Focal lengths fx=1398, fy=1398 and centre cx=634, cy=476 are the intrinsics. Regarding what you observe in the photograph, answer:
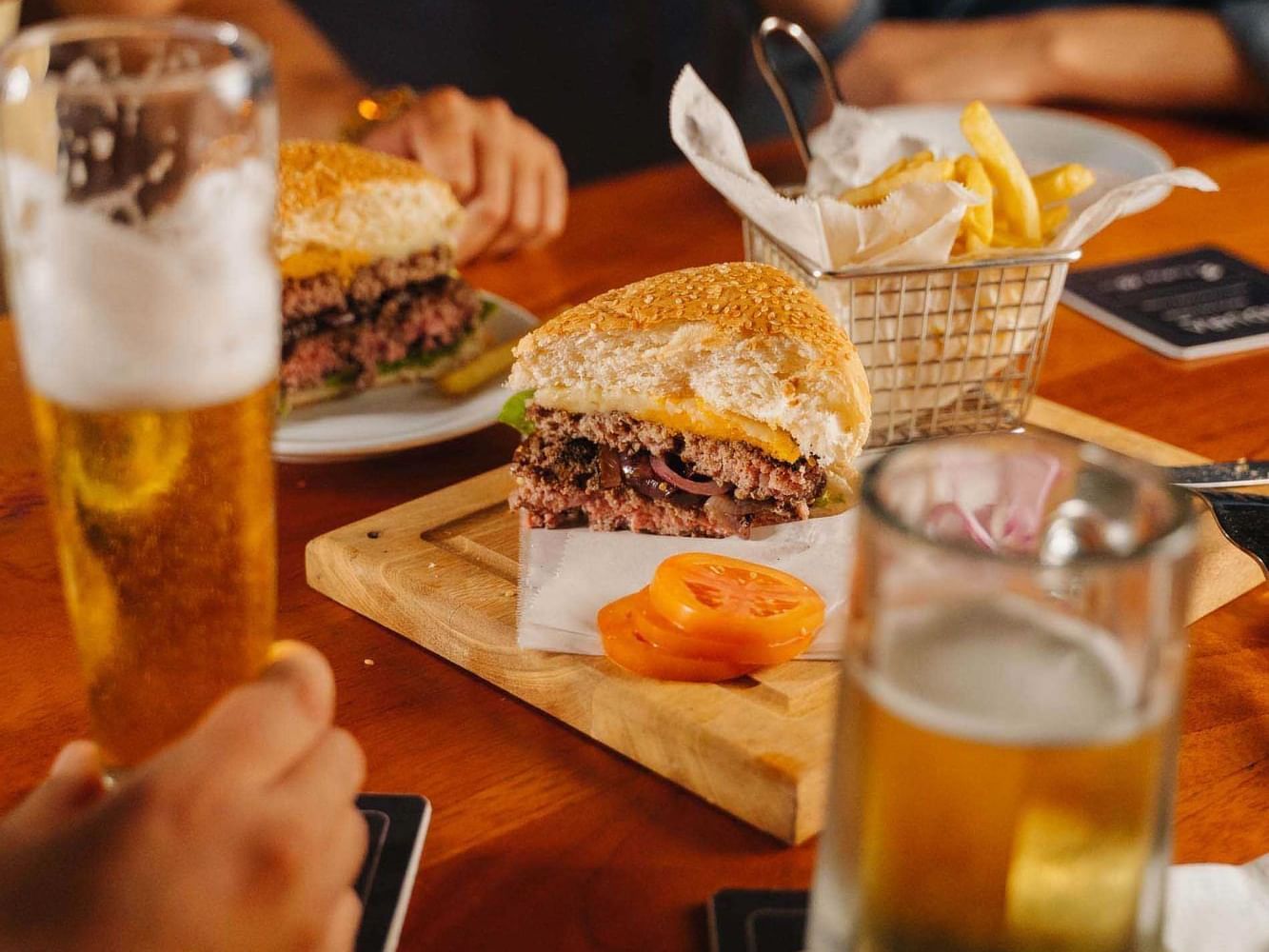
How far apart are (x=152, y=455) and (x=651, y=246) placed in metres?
1.80

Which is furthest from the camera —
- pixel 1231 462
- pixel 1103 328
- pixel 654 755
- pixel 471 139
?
pixel 471 139

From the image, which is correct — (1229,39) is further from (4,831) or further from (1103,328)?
(4,831)

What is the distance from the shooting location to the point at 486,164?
277 cm

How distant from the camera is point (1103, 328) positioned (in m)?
2.33

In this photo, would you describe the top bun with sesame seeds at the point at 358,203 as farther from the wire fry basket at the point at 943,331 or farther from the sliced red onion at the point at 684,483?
the sliced red onion at the point at 684,483

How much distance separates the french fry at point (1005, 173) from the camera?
1.84 metres

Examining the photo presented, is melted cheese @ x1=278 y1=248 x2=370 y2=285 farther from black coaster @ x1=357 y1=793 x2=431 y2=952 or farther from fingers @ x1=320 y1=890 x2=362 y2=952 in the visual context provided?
fingers @ x1=320 y1=890 x2=362 y2=952

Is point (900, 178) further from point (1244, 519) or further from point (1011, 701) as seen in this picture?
point (1011, 701)

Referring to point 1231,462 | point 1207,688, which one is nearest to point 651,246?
point 1231,462

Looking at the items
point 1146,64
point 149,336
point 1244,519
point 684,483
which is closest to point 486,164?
point 684,483

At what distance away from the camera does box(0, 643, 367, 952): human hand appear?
78 cm

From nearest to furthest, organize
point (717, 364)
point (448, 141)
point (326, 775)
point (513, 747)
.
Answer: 1. point (326, 775)
2. point (513, 747)
3. point (717, 364)
4. point (448, 141)

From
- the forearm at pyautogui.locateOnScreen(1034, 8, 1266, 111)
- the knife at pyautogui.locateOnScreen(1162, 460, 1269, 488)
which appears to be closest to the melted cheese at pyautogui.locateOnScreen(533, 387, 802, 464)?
the knife at pyautogui.locateOnScreen(1162, 460, 1269, 488)

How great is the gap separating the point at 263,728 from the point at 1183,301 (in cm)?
202
